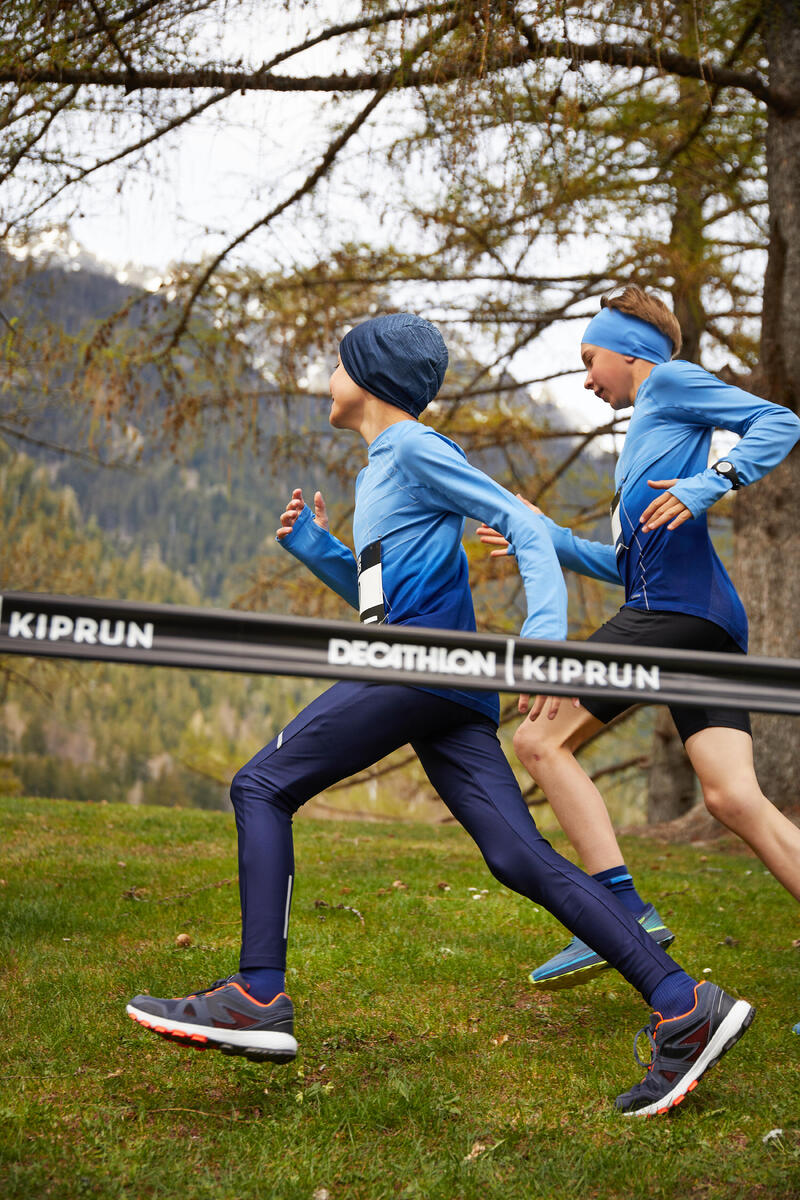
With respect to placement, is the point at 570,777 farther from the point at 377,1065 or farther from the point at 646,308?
the point at 646,308

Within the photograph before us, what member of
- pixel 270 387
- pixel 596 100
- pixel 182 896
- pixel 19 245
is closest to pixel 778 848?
pixel 182 896

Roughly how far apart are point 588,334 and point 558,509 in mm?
9292

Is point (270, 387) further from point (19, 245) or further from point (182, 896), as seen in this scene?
point (182, 896)

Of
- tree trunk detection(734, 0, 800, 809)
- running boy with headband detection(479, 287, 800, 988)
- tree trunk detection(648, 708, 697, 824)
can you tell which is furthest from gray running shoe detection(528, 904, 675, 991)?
tree trunk detection(648, 708, 697, 824)

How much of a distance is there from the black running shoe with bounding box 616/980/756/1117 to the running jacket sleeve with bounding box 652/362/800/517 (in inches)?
50.2

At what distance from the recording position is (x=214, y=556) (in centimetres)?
11362

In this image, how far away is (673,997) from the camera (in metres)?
2.72

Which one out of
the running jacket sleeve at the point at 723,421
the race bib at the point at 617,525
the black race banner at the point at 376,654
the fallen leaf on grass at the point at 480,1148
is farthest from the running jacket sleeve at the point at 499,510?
the fallen leaf on grass at the point at 480,1148

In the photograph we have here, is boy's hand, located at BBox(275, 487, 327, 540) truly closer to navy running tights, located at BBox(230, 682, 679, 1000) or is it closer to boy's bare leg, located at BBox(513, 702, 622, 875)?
navy running tights, located at BBox(230, 682, 679, 1000)

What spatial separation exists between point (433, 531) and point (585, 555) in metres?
0.90

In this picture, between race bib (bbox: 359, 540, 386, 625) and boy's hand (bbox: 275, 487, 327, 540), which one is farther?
boy's hand (bbox: 275, 487, 327, 540)

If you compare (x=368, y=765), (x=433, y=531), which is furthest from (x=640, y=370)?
(x=368, y=765)

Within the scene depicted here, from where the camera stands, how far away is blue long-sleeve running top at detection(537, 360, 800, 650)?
3.14 metres

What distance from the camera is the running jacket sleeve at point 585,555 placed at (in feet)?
12.1
